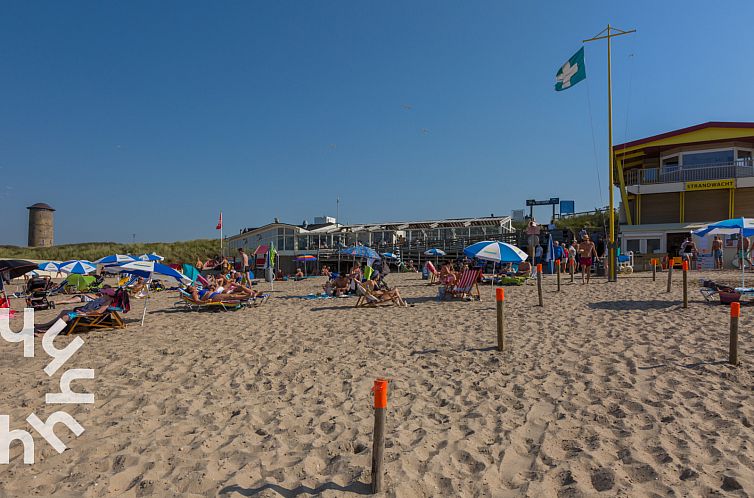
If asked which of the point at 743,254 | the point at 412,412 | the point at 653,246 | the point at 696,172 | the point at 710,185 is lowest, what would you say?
the point at 412,412

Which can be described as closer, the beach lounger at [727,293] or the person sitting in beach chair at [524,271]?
the beach lounger at [727,293]

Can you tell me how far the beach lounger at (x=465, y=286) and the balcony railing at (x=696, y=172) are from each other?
62.9 ft

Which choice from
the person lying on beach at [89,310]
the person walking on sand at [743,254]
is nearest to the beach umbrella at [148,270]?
the person lying on beach at [89,310]

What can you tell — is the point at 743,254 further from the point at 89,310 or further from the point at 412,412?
the point at 89,310

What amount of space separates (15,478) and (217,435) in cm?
142

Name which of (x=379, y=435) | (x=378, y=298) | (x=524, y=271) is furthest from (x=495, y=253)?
(x=379, y=435)

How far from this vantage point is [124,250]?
49.1 m

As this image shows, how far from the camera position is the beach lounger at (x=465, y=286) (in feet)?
38.2

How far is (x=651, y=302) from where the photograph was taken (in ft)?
32.7

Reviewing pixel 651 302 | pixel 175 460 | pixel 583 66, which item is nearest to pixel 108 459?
pixel 175 460

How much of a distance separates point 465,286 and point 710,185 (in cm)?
2012

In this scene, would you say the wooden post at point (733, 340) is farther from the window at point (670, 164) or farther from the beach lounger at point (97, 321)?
the window at point (670, 164)

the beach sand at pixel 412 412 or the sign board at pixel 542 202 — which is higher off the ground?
the sign board at pixel 542 202

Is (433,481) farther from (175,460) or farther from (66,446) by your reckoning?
(66,446)
